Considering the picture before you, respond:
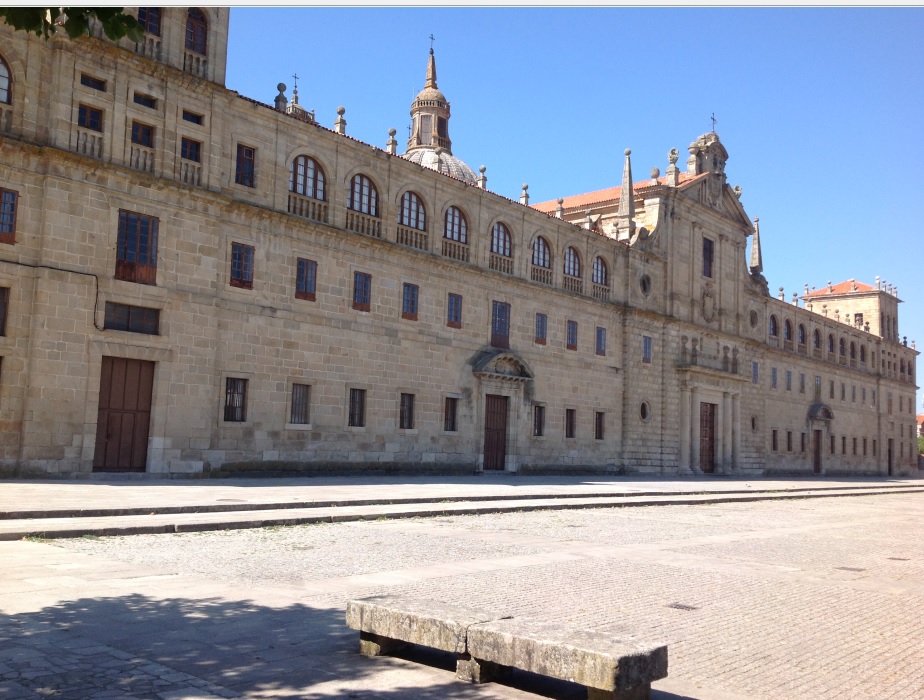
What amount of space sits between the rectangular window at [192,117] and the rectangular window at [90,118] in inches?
101

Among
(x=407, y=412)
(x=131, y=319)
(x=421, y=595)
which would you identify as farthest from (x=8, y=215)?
(x=421, y=595)

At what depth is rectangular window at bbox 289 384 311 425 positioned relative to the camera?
27.0m

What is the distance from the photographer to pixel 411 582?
9.59 metres

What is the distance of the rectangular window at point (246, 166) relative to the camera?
2616 centimetres

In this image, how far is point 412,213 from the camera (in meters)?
31.9

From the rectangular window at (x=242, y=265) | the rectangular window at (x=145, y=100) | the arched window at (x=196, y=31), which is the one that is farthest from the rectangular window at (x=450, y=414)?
the arched window at (x=196, y=31)

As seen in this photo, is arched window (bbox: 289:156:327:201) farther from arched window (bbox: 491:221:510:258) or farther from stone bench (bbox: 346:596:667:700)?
stone bench (bbox: 346:596:667:700)

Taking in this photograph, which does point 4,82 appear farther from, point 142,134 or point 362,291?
point 362,291

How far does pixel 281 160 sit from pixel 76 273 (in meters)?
8.07

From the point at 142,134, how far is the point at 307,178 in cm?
612

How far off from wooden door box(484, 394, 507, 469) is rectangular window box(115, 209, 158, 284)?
14.9 metres

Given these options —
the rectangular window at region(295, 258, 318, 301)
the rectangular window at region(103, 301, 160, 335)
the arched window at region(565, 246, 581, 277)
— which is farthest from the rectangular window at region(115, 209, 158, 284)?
the arched window at region(565, 246, 581, 277)

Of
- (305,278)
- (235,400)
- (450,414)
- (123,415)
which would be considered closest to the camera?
(123,415)

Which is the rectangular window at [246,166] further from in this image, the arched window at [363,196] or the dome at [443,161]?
the dome at [443,161]
